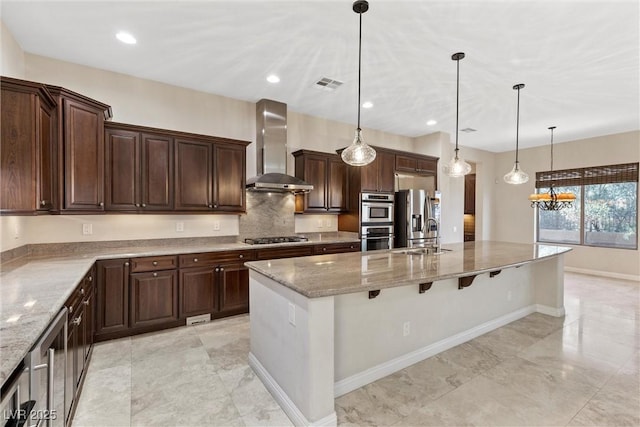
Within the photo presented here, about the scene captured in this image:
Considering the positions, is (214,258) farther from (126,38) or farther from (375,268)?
(126,38)

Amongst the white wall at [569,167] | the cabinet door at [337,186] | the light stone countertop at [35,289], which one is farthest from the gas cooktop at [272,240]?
the white wall at [569,167]

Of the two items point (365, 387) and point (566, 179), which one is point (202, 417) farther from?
point (566, 179)

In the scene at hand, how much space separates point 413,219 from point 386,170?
99 cm

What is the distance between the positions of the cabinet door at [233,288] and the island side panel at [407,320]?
192 centimetres

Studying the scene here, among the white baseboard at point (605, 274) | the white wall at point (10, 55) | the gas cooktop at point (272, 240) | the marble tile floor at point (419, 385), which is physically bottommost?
the marble tile floor at point (419, 385)

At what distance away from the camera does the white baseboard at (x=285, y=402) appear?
184 cm

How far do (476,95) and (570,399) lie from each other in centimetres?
361

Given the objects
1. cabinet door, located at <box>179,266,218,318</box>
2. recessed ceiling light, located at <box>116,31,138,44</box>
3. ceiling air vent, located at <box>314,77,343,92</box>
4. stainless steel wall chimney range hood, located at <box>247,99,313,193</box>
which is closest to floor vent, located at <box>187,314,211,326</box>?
cabinet door, located at <box>179,266,218,318</box>

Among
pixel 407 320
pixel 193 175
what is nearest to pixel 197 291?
pixel 193 175

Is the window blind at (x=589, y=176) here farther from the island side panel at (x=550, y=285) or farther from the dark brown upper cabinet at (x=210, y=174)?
the dark brown upper cabinet at (x=210, y=174)

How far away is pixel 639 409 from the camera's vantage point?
2.07m

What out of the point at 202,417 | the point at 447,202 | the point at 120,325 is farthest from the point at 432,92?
the point at 120,325

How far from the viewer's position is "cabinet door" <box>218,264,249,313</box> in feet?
12.1

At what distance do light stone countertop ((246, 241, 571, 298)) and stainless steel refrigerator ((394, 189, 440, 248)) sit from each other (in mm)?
2073
